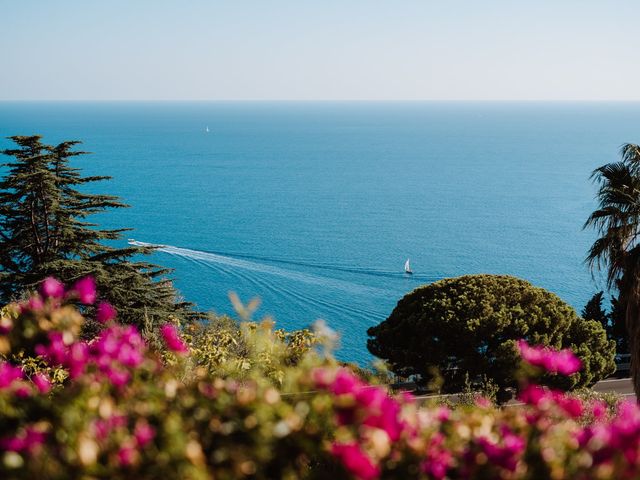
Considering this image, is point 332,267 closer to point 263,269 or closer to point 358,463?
point 263,269

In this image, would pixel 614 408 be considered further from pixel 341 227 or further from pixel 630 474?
pixel 341 227

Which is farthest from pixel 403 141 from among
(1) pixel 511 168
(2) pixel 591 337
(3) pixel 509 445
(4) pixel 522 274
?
(3) pixel 509 445

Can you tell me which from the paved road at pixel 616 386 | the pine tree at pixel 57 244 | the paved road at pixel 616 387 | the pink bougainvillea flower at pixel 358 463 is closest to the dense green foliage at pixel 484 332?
the paved road at pixel 616 387

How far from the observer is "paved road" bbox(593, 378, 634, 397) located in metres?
23.3

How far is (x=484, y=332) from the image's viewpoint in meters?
19.5

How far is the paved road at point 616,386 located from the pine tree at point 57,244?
15339mm

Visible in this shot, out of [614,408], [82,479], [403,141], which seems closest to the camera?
[82,479]

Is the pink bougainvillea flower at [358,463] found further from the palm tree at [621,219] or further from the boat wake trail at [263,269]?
the boat wake trail at [263,269]

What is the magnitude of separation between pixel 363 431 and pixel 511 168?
12761cm

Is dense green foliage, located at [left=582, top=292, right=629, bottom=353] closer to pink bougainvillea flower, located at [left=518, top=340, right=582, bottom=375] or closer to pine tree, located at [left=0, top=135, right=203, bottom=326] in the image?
pine tree, located at [left=0, top=135, right=203, bottom=326]

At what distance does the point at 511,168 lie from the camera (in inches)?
4902

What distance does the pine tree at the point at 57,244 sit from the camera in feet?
66.7

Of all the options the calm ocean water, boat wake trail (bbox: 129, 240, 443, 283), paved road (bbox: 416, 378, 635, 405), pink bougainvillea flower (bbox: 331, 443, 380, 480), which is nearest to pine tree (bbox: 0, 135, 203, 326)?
the calm ocean water

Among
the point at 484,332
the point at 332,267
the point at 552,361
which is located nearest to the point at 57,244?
the point at 484,332
